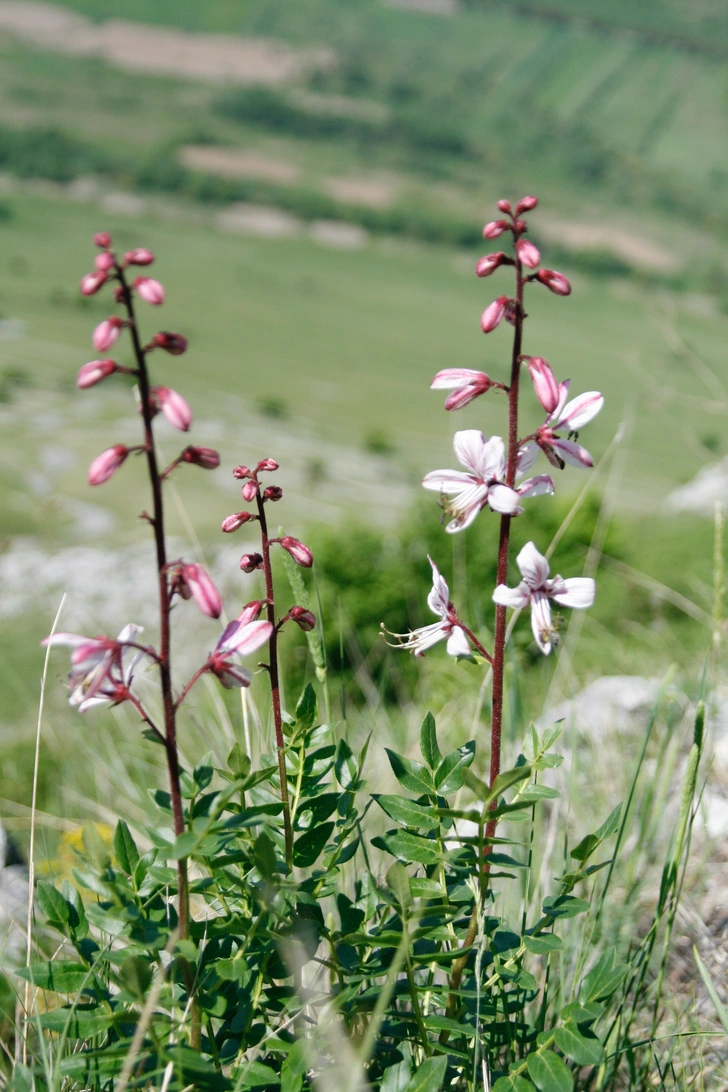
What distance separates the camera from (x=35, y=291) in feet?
71.9

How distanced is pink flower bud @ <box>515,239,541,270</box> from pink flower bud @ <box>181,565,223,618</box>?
60 centimetres

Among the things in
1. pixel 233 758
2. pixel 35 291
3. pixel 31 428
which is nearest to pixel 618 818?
pixel 233 758

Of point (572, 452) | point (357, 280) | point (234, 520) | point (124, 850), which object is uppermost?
point (572, 452)

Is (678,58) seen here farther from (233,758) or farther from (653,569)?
(233,758)

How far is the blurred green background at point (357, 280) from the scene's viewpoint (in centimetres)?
739

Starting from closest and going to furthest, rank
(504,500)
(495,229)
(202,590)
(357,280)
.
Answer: (202,590) < (504,500) < (495,229) < (357,280)

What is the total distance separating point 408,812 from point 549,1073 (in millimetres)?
362

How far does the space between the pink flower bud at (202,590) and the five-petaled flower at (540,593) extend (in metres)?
0.37

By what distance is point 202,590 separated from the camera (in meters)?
0.91

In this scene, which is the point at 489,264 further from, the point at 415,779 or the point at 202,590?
the point at 415,779

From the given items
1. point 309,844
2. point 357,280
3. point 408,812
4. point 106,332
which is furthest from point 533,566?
point 357,280

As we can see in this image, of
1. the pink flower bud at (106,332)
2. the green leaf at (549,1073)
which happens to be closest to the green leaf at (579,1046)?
the green leaf at (549,1073)

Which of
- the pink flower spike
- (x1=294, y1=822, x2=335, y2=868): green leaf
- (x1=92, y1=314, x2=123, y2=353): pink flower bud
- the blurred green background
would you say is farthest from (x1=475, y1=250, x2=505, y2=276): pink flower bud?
the blurred green background

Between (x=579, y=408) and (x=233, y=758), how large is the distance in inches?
26.1
